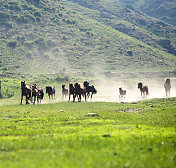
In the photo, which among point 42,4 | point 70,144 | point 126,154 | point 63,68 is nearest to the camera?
point 126,154

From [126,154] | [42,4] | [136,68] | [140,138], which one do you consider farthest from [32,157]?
[42,4]

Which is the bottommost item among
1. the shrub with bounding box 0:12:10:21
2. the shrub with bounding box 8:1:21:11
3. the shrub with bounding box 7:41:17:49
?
the shrub with bounding box 7:41:17:49

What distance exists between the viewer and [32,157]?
34.4 ft

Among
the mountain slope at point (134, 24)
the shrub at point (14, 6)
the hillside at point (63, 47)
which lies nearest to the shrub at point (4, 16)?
the hillside at point (63, 47)

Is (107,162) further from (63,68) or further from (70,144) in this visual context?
(63,68)

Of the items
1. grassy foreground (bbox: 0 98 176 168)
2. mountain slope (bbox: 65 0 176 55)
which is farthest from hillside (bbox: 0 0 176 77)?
grassy foreground (bbox: 0 98 176 168)

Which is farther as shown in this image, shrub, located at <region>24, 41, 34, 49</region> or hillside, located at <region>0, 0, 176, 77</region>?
shrub, located at <region>24, 41, 34, 49</region>

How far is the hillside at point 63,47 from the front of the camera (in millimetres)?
97688

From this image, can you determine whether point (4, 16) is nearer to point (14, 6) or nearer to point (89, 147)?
point (14, 6)

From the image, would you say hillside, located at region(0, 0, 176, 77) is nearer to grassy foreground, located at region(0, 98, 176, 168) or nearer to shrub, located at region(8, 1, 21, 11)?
shrub, located at region(8, 1, 21, 11)

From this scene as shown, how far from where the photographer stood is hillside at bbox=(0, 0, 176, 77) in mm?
97688

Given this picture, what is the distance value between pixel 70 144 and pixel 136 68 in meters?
97.4

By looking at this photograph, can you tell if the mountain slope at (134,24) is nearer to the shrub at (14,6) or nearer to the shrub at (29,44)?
the shrub at (14,6)

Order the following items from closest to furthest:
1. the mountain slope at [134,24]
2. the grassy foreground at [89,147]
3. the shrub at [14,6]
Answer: the grassy foreground at [89,147] < the shrub at [14,6] < the mountain slope at [134,24]
